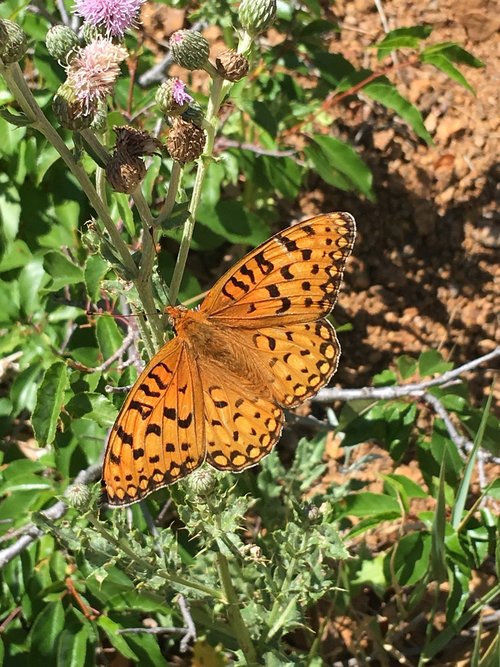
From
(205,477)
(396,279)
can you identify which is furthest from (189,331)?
(396,279)

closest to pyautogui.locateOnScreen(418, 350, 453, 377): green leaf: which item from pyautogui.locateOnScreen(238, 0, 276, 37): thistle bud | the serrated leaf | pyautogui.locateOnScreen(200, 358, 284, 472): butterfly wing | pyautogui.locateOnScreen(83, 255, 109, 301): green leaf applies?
pyautogui.locateOnScreen(200, 358, 284, 472): butterfly wing

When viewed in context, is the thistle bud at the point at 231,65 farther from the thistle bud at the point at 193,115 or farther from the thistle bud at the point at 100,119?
the thistle bud at the point at 100,119

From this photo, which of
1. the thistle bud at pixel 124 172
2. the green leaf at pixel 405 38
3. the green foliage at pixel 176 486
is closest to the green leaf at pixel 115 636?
the green foliage at pixel 176 486

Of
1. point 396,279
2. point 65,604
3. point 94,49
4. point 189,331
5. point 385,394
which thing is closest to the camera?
point 94,49

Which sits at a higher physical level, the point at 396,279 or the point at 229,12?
the point at 229,12

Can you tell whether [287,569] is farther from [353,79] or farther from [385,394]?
[353,79]

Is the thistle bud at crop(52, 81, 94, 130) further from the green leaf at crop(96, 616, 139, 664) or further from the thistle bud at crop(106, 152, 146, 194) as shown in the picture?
the green leaf at crop(96, 616, 139, 664)
